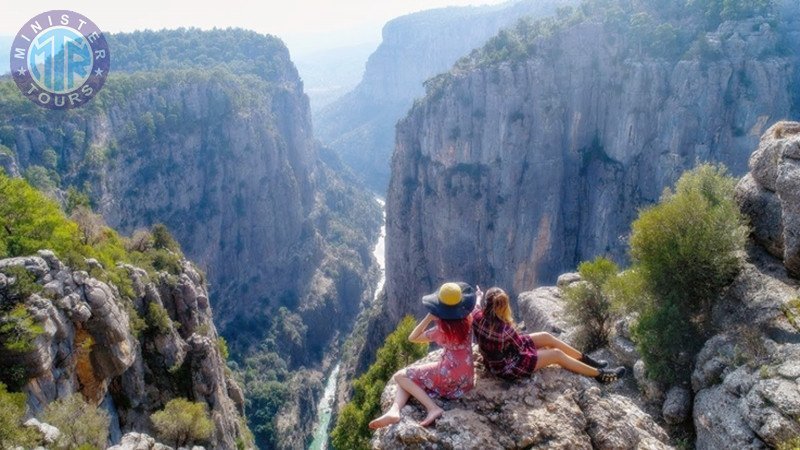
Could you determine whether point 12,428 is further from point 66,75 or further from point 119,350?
point 66,75

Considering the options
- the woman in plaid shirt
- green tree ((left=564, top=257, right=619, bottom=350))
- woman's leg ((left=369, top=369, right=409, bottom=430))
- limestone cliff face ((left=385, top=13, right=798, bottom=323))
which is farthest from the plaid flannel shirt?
limestone cliff face ((left=385, top=13, right=798, bottom=323))

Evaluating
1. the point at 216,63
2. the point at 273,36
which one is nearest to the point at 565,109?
the point at 216,63

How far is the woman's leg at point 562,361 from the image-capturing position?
354 inches

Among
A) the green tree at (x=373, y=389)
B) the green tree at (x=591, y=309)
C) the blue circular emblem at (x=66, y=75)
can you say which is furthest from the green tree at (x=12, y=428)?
the blue circular emblem at (x=66, y=75)

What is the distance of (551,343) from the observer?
941cm

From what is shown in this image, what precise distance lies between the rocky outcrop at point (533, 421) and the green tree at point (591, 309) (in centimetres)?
860

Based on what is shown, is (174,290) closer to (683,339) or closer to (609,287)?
(609,287)

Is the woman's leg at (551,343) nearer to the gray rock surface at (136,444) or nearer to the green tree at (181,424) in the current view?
the gray rock surface at (136,444)

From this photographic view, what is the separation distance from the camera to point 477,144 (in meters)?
71.5

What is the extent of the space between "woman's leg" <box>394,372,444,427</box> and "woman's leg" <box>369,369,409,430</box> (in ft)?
0.30

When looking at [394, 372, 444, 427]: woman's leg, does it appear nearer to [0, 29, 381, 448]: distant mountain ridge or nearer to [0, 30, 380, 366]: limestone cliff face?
[0, 29, 381, 448]: distant mountain ridge

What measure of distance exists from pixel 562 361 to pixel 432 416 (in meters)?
2.64

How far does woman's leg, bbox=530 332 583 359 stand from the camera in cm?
935

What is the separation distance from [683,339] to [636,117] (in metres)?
52.1
